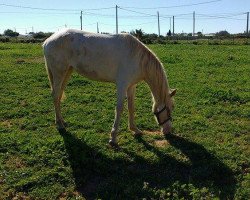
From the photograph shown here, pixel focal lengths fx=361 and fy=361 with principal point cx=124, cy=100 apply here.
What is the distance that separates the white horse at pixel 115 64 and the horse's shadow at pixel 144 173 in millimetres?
750

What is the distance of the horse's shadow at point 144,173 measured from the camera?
543 centimetres

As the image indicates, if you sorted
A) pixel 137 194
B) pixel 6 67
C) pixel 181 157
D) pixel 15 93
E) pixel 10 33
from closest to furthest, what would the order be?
pixel 137 194 < pixel 181 157 < pixel 15 93 < pixel 6 67 < pixel 10 33

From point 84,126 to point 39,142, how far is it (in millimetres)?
1345

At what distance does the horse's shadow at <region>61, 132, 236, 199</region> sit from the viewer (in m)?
5.43

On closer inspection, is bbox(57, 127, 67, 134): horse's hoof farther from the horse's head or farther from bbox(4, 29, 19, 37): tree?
bbox(4, 29, 19, 37): tree

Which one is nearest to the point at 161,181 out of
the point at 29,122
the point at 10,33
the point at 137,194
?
the point at 137,194

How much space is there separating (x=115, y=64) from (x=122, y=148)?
1684mm

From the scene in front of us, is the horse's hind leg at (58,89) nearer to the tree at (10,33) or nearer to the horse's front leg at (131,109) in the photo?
the horse's front leg at (131,109)

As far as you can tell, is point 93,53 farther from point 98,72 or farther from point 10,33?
point 10,33

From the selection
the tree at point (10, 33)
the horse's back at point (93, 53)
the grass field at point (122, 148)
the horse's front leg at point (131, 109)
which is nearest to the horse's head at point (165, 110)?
the grass field at point (122, 148)

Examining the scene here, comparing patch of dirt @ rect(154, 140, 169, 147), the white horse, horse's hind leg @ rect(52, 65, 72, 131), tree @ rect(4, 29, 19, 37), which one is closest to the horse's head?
the white horse

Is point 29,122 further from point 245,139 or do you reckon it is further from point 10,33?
point 10,33

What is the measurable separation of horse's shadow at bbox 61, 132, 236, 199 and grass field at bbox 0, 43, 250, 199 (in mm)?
16

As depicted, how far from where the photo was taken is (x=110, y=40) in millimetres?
7418
